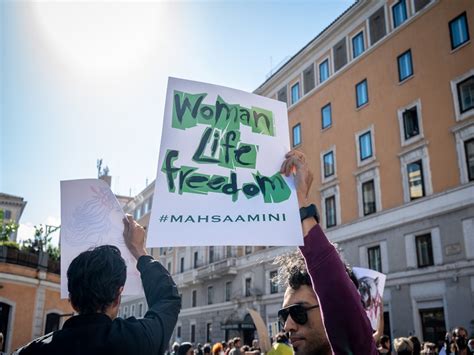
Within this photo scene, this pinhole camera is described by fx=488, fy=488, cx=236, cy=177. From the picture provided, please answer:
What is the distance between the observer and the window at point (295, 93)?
29.3 meters

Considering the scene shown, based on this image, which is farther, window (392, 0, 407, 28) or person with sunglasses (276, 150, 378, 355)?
window (392, 0, 407, 28)

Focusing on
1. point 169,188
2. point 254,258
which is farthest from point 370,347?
point 254,258

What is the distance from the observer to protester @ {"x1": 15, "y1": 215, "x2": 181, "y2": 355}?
182cm

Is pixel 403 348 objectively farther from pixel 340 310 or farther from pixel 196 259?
pixel 196 259

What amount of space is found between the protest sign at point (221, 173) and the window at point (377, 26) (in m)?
22.0

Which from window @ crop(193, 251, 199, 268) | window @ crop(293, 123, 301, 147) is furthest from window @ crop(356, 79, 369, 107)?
window @ crop(193, 251, 199, 268)

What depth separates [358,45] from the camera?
2462 centimetres

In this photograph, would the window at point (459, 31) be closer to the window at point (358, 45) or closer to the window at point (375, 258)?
the window at point (358, 45)

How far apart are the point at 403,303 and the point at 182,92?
18.6 metres

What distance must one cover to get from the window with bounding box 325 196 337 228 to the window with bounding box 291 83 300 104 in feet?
23.3

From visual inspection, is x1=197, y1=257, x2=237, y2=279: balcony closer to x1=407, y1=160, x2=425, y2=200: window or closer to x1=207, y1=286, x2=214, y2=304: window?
x1=207, y1=286, x2=214, y2=304: window

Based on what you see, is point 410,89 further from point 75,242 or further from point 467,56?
point 75,242

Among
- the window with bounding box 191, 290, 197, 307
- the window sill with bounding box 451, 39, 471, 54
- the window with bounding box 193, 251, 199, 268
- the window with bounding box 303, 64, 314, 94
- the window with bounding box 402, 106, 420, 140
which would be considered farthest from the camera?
the window with bounding box 193, 251, 199, 268

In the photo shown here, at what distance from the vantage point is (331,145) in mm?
25578
